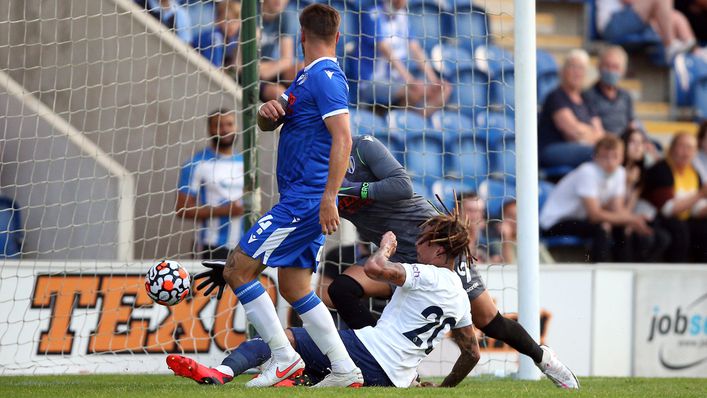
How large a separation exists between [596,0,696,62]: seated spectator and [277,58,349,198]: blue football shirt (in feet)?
30.2

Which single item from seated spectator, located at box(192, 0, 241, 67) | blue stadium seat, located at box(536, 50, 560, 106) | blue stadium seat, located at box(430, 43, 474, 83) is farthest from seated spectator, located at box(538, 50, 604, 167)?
seated spectator, located at box(192, 0, 241, 67)

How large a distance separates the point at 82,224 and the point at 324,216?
4.00 m

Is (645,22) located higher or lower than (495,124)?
higher

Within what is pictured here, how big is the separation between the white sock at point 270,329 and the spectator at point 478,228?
3215 mm

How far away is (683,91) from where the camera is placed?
47.1 feet

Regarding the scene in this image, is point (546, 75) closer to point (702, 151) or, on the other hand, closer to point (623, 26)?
point (623, 26)

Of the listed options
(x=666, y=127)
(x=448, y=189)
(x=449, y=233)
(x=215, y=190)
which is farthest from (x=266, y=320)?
(x=666, y=127)

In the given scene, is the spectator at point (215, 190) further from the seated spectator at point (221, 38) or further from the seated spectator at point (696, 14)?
the seated spectator at point (696, 14)

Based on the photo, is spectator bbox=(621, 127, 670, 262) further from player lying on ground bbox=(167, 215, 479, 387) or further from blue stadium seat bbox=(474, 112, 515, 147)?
player lying on ground bbox=(167, 215, 479, 387)

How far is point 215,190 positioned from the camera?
907 cm

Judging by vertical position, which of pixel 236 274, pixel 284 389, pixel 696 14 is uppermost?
pixel 696 14

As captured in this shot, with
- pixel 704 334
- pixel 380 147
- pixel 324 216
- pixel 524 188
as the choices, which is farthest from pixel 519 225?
pixel 704 334

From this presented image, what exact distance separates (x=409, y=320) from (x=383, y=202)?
2.81 feet

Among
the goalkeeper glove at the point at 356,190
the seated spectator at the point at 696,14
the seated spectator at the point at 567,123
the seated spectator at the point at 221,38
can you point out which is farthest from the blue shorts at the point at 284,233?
the seated spectator at the point at 696,14
